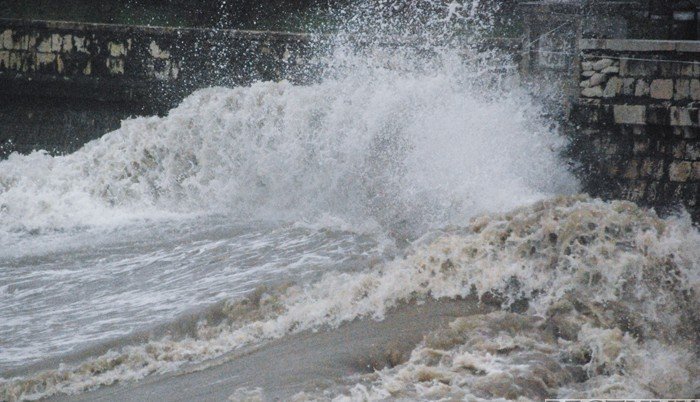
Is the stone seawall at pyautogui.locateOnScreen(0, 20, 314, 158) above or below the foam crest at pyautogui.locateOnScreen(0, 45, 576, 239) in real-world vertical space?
above

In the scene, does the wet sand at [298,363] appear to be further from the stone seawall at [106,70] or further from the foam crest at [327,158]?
the stone seawall at [106,70]

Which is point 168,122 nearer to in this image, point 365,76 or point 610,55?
point 365,76

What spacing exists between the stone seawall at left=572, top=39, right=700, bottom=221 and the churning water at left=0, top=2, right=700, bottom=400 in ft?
1.32

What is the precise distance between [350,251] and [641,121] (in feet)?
10.8

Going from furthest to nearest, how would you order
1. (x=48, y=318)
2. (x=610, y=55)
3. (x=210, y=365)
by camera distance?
(x=610, y=55)
(x=48, y=318)
(x=210, y=365)

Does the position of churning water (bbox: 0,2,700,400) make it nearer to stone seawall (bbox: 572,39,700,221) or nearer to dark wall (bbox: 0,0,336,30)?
stone seawall (bbox: 572,39,700,221)

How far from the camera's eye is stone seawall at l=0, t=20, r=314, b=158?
1295cm

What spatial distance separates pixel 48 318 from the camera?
7102 millimetres

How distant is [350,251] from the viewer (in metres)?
8.05

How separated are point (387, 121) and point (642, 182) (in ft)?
9.18

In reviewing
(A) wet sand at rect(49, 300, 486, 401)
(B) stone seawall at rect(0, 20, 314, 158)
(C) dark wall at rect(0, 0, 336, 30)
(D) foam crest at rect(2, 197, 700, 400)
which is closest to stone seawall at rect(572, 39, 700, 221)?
(D) foam crest at rect(2, 197, 700, 400)

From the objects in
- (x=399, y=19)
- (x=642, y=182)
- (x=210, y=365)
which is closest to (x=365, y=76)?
(x=399, y=19)

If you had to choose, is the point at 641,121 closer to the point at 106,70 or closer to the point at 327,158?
Result: the point at 327,158

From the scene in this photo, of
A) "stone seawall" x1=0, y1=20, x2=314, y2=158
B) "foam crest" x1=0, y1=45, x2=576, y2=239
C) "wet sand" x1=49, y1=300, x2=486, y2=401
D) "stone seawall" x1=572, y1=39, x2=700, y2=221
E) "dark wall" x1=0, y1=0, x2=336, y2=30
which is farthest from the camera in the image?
"dark wall" x1=0, y1=0, x2=336, y2=30
